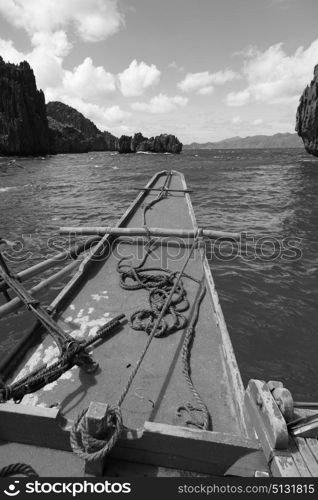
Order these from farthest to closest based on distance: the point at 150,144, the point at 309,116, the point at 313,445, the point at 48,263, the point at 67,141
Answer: the point at 150,144
the point at 67,141
the point at 309,116
the point at 48,263
the point at 313,445

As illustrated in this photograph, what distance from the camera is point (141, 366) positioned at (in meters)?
4.24

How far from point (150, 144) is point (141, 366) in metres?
149

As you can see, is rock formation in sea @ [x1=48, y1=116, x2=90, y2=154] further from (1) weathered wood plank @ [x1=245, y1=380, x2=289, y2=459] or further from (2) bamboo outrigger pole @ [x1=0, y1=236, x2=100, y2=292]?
(1) weathered wood plank @ [x1=245, y1=380, x2=289, y2=459]

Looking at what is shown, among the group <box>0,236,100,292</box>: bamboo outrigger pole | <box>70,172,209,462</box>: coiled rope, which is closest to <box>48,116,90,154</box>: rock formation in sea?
<box>0,236,100,292</box>: bamboo outrigger pole

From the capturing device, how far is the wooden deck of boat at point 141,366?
3.54m

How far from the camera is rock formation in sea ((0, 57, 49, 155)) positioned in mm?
93188

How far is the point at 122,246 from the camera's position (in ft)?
27.0

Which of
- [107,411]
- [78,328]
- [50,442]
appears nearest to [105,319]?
[78,328]

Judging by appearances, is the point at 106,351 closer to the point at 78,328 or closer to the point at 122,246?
the point at 78,328

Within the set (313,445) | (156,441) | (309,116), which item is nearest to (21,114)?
(309,116)

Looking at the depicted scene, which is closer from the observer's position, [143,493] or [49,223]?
[143,493]

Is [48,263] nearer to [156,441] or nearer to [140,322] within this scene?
[140,322]

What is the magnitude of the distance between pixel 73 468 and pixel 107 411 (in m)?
0.90

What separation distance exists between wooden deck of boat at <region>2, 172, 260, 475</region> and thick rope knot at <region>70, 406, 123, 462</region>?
0.93 meters
